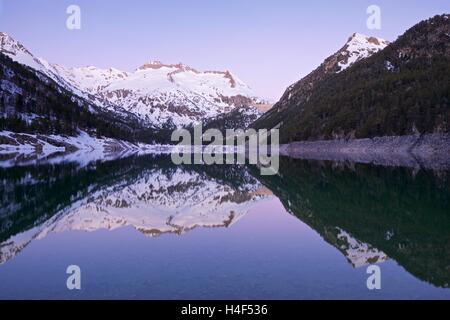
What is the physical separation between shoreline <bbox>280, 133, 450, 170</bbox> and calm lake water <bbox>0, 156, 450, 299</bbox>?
5180 cm

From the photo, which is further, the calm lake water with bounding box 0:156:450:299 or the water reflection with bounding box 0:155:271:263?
the water reflection with bounding box 0:155:271:263

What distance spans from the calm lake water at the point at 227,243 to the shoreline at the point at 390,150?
170 ft

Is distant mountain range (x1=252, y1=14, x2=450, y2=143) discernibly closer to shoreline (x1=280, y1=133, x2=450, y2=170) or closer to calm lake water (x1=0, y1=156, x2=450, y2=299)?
shoreline (x1=280, y1=133, x2=450, y2=170)

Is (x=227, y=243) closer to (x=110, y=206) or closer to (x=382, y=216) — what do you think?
(x=382, y=216)

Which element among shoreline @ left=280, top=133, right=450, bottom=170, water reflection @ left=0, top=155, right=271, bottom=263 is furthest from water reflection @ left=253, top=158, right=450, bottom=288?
shoreline @ left=280, top=133, right=450, bottom=170

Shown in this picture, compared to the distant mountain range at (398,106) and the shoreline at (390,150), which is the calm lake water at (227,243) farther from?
the distant mountain range at (398,106)

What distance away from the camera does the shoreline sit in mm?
97125

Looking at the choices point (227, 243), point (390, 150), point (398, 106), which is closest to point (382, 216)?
point (227, 243)

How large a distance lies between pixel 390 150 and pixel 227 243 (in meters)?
111

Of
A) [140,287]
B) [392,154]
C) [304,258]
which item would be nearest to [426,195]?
[304,258]

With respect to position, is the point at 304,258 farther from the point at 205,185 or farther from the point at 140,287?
the point at 205,185

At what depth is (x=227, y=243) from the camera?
76.9 ft

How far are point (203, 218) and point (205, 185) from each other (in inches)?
939
